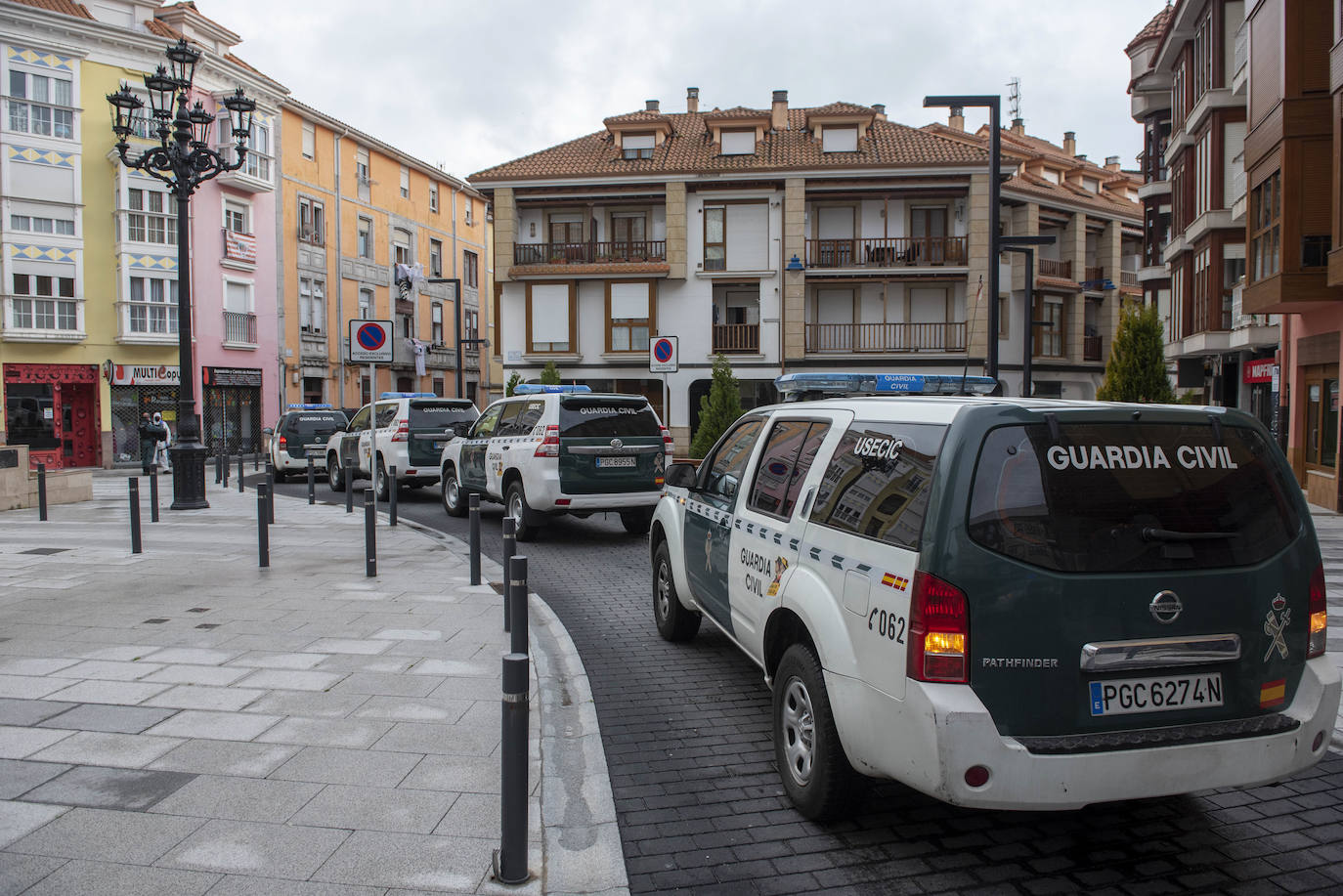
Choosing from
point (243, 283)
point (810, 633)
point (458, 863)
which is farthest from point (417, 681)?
point (243, 283)

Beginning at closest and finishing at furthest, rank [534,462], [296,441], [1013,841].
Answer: [1013,841]
[534,462]
[296,441]

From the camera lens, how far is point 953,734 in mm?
3166

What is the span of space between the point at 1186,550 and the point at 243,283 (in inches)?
1524

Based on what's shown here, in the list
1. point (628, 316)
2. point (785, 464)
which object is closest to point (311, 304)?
point (628, 316)

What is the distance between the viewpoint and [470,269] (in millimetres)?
53938

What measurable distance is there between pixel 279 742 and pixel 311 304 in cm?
3922

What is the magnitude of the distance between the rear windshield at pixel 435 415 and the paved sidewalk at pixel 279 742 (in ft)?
26.0

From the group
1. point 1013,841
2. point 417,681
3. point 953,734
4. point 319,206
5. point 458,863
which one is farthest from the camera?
point 319,206

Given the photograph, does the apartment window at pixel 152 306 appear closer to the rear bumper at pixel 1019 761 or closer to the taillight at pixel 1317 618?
the rear bumper at pixel 1019 761

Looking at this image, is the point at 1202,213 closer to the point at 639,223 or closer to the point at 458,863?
the point at 639,223

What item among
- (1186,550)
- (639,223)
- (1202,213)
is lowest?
(1186,550)

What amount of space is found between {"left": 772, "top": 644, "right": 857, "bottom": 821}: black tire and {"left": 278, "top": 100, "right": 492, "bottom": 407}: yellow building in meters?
31.3

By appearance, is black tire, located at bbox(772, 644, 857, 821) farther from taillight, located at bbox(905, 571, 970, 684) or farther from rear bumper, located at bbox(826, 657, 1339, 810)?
taillight, located at bbox(905, 571, 970, 684)

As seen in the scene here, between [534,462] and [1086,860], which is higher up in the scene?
[534,462]
